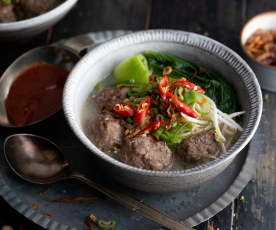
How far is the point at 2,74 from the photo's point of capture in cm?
390

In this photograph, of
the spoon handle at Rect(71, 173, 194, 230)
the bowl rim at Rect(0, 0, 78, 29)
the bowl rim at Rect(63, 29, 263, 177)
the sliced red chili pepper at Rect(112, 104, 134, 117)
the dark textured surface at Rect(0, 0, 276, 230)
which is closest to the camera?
the bowl rim at Rect(63, 29, 263, 177)

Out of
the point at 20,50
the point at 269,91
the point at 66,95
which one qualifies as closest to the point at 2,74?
the point at 20,50

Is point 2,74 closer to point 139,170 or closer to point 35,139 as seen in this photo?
point 35,139

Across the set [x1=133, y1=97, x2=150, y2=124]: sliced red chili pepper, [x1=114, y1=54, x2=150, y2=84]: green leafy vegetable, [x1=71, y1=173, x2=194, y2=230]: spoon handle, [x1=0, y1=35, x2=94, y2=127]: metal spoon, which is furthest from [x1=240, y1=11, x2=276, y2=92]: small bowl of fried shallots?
[x1=71, y1=173, x2=194, y2=230]: spoon handle

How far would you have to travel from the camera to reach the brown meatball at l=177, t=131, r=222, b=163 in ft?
9.39

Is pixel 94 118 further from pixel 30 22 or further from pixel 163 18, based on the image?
pixel 163 18

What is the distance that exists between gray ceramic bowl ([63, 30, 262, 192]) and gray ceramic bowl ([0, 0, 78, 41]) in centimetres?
89

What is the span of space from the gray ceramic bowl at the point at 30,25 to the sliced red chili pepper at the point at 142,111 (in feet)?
4.96

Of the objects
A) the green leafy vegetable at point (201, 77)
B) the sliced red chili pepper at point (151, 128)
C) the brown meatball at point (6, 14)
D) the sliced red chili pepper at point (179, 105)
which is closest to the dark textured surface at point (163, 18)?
the brown meatball at point (6, 14)

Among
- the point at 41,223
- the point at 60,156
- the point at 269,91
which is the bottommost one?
the point at 41,223

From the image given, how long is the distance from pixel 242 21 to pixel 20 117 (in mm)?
2895

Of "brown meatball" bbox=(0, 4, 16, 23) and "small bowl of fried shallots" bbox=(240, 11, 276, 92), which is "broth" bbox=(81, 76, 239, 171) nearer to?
"small bowl of fried shallots" bbox=(240, 11, 276, 92)

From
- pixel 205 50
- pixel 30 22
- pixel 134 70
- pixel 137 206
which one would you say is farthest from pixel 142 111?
pixel 30 22

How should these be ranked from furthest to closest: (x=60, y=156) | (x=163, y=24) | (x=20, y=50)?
1. (x=163, y=24)
2. (x=20, y=50)
3. (x=60, y=156)
